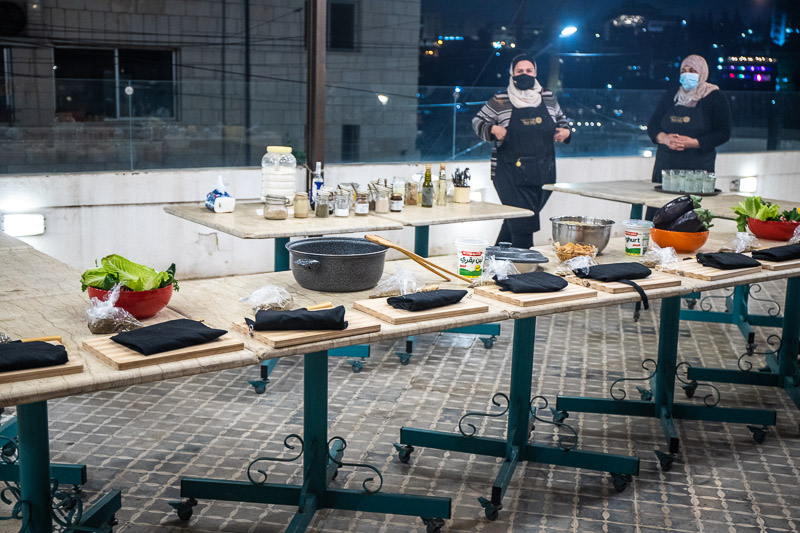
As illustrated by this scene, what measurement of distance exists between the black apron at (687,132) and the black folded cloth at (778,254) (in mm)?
3624

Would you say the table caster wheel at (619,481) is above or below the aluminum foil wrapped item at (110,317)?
below

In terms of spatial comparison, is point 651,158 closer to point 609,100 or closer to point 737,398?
point 609,100

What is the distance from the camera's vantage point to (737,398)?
187 inches

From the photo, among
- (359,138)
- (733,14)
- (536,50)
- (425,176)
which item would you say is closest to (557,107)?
(359,138)

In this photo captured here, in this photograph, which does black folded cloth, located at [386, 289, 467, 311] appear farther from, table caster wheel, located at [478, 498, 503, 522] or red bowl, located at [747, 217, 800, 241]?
red bowl, located at [747, 217, 800, 241]

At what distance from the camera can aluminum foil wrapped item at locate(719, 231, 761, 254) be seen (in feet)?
13.2

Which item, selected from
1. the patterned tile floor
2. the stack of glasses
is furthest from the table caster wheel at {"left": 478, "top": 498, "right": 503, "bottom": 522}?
the stack of glasses

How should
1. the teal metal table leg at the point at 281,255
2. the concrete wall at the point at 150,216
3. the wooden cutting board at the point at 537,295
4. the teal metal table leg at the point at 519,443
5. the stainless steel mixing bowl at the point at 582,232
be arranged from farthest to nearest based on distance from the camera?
the concrete wall at the point at 150,216 → the teal metal table leg at the point at 281,255 → the stainless steel mixing bowl at the point at 582,232 → the teal metal table leg at the point at 519,443 → the wooden cutting board at the point at 537,295

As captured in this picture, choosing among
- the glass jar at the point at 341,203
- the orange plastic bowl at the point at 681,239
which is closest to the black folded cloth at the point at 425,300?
the orange plastic bowl at the point at 681,239

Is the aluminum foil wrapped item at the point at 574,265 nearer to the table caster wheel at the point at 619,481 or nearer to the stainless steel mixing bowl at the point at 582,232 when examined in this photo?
the stainless steel mixing bowl at the point at 582,232

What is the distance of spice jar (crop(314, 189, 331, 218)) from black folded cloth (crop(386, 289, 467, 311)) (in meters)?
2.32

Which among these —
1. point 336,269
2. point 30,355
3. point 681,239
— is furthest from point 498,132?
point 30,355

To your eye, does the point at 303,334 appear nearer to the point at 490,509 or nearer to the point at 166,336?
the point at 166,336

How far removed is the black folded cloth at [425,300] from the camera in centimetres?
278
